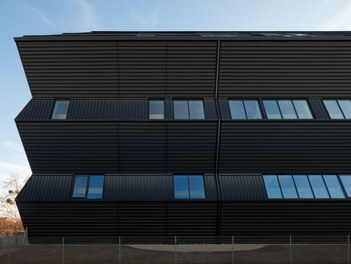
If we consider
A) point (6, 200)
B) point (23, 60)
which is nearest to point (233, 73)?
point (23, 60)

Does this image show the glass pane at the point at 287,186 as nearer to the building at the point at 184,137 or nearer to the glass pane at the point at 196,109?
the building at the point at 184,137

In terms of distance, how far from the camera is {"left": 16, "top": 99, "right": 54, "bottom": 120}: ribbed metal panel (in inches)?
745

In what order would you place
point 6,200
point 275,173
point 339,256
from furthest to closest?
1. point 6,200
2. point 275,173
3. point 339,256

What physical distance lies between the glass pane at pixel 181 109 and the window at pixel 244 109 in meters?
2.76

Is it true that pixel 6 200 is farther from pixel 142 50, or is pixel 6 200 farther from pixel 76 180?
pixel 142 50

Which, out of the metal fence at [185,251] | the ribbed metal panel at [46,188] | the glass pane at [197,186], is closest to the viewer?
the metal fence at [185,251]

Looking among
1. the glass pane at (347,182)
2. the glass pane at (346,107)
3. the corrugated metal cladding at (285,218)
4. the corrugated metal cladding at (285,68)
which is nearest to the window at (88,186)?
the corrugated metal cladding at (285,218)

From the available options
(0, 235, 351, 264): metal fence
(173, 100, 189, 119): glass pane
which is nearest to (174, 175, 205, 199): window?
(0, 235, 351, 264): metal fence

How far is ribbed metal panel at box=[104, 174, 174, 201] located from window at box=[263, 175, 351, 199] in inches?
242

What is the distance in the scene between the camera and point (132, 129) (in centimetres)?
1911

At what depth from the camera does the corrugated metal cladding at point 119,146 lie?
749 inches

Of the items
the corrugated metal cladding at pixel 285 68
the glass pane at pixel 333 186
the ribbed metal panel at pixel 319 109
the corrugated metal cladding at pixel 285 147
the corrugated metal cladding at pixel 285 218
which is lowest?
the corrugated metal cladding at pixel 285 218

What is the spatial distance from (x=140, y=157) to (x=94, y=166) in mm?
2913

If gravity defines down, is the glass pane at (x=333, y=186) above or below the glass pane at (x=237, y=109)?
below
